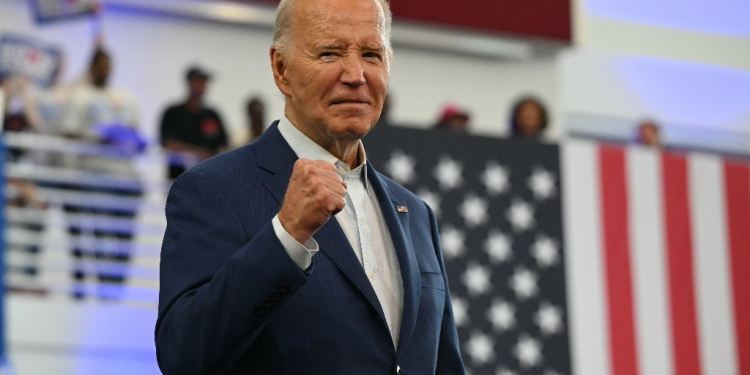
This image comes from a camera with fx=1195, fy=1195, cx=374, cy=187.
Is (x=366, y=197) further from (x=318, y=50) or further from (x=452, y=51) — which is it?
(x=452, y=51)

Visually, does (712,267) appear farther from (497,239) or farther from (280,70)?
(280,70)

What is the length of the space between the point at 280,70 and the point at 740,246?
6.31 meters

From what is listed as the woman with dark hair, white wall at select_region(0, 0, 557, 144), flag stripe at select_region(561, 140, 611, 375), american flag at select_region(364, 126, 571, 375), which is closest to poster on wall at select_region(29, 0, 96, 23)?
white wall at select_region(0, 0, 557, 144)

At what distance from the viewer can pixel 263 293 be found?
1.75m

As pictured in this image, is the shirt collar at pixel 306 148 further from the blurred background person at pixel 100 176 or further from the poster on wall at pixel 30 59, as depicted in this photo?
the poster on wall at pixel 30 59

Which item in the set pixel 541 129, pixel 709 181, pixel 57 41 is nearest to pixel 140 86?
pixel 57 41

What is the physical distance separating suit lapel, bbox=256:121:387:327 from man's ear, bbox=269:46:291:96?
0.26 feet

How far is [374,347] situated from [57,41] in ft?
28.0

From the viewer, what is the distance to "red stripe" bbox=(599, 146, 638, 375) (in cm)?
735

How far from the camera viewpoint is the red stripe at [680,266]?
297 inches

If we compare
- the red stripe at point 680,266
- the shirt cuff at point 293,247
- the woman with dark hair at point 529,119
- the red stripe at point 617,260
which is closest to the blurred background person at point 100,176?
the woman with dark hair at point 529,119

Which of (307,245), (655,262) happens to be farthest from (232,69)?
→ (307,245)

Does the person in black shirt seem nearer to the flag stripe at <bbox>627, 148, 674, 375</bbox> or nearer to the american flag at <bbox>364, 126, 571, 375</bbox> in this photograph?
the american flag at <bbox>364, 126, 571, 375</bbox>

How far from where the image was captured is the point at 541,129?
7766 millimetres
